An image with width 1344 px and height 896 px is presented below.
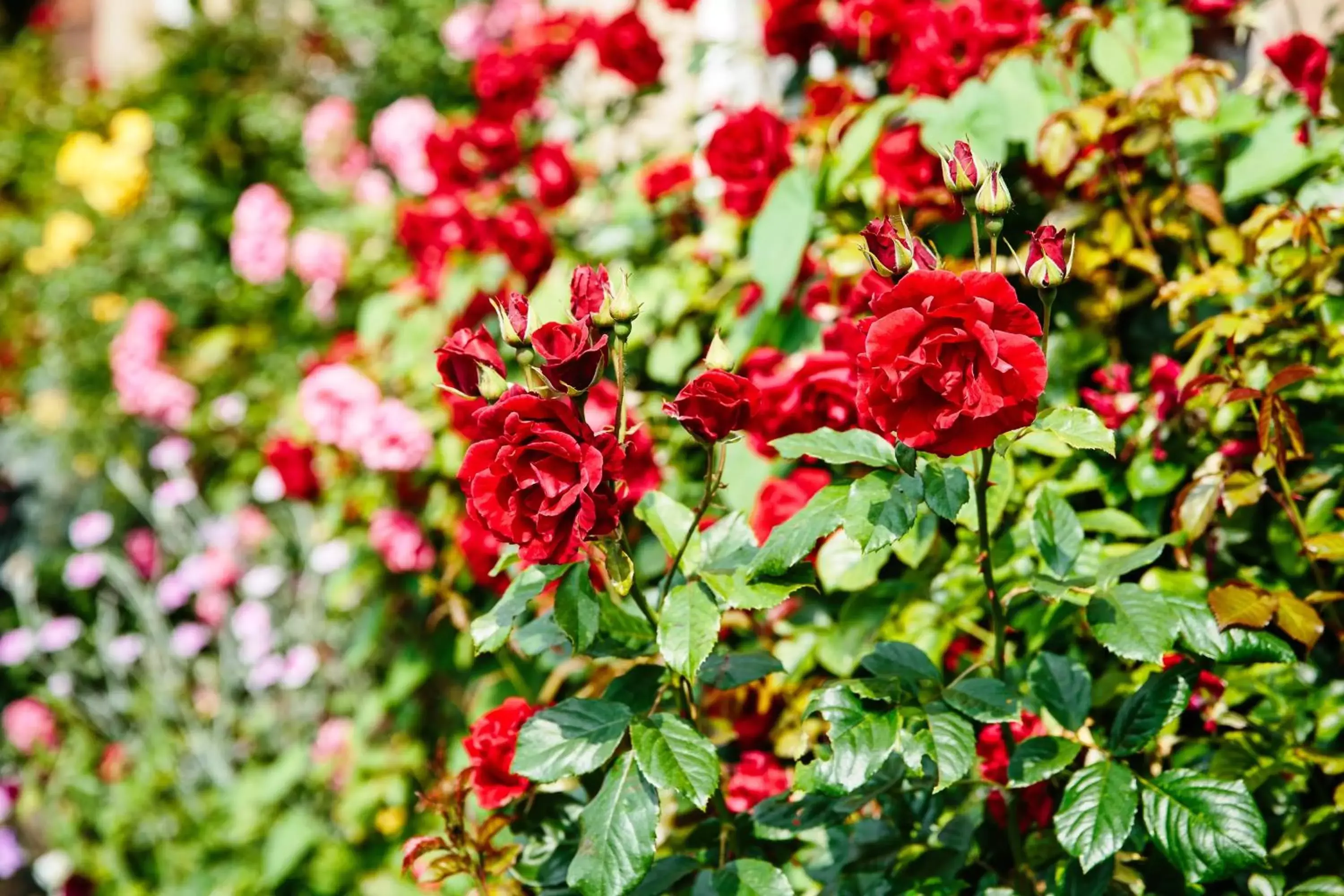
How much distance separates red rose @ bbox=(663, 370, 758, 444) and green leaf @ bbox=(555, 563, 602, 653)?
0.17 meters

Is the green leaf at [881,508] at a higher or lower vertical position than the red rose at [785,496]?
higher

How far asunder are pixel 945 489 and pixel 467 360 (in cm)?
42

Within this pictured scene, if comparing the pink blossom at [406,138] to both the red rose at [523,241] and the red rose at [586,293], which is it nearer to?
the red rose at [523,241]

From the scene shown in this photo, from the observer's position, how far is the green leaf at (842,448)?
Answer: 94 centimetres

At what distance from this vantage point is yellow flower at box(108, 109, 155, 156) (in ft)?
11.9

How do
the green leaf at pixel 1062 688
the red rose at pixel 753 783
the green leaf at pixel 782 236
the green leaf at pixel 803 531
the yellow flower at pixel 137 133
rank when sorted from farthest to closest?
the yellow flower at pixel 137 133 → the green leaf at pixel 782 236 → the red rose at pixel 753 783 → the green leaf at pixel 1062 688 → the green leaf at pixel 803 531

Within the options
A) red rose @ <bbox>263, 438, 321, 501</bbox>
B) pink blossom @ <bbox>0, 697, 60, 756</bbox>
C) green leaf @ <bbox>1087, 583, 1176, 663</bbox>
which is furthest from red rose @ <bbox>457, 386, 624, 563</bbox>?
pink blossom @ <bbox>0, 697, 60, 756</bbox>

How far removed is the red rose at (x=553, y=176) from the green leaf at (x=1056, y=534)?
1.30 m

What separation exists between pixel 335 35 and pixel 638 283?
7.53 feet

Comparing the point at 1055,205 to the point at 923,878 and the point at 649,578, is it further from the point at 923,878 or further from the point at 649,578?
the point at 923,878

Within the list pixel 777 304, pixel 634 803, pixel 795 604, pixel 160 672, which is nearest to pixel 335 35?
pixel 160 672

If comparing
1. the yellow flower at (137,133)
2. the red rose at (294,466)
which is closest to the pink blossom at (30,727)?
the red rose at (294,466)

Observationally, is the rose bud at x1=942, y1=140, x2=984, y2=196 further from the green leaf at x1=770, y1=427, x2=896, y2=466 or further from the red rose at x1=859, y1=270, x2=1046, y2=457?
the green leaf at x1=770, y1=427, x2=896, y2=466

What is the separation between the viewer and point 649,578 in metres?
1.69
